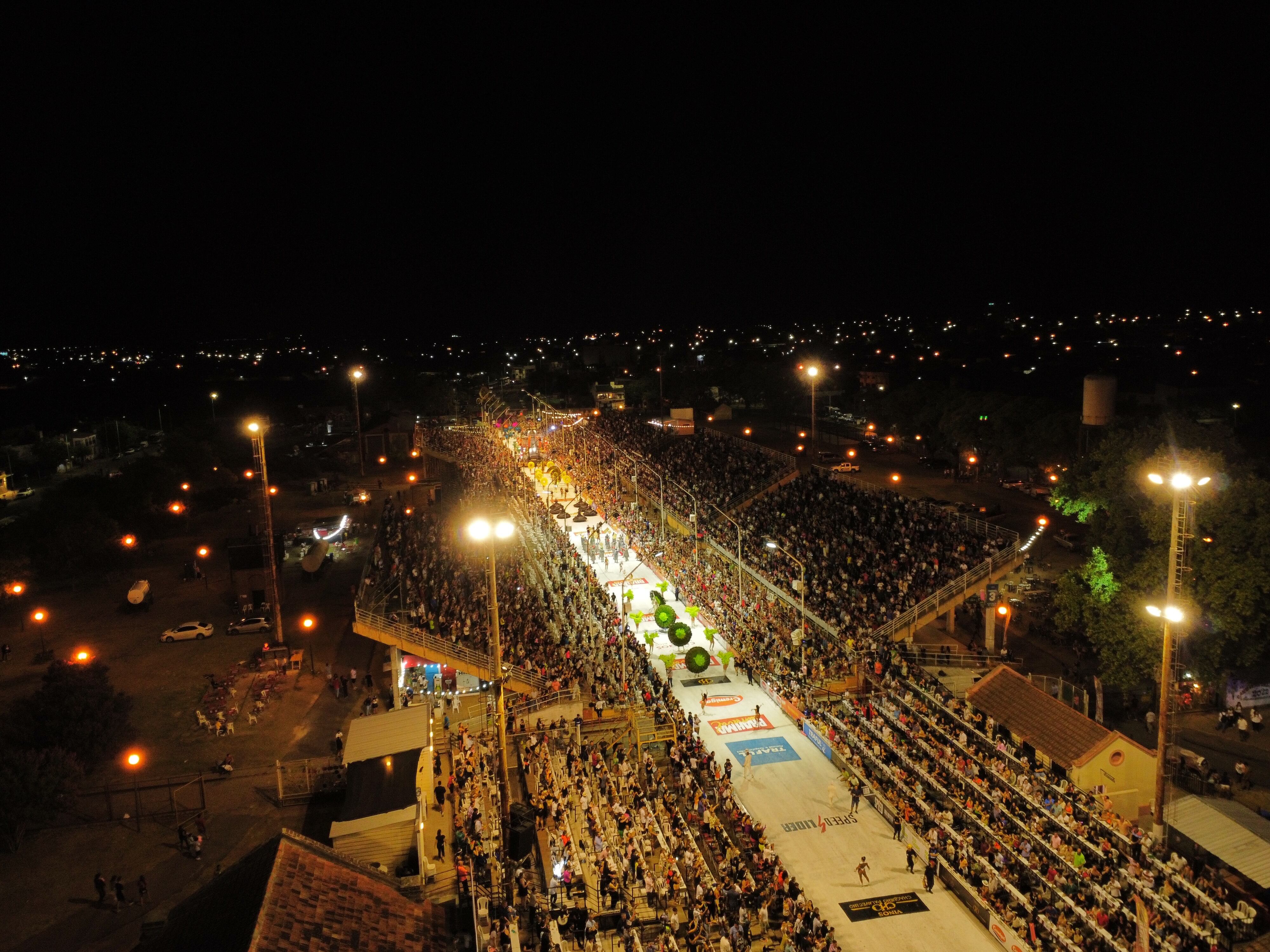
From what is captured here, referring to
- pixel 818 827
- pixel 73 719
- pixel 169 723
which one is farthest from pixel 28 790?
pixel 818 827

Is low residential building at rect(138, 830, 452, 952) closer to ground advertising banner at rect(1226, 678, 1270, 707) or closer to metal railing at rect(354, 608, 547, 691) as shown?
metal railing at rect(354, 608, 547, 691)

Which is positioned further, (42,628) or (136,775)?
(42,628)

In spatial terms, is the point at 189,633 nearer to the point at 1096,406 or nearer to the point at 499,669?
the point at 499,669

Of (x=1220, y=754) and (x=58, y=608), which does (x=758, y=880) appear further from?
(x=58, y=608)

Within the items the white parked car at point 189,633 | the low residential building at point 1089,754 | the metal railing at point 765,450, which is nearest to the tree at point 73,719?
the white parked car at point 189,633

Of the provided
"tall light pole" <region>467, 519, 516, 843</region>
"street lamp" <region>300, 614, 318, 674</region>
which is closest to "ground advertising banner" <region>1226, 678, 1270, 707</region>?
"tall light pole" <region>467, 519, 516, 843</region>

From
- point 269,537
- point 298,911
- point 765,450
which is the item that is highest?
point 298,911

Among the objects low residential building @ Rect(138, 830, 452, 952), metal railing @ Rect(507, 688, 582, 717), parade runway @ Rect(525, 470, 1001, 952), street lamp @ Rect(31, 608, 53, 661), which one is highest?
low residential building @ Rect(138, 830, 452, 952)

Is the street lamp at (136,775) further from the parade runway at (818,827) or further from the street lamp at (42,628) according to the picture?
the parade runway at (818,827)
